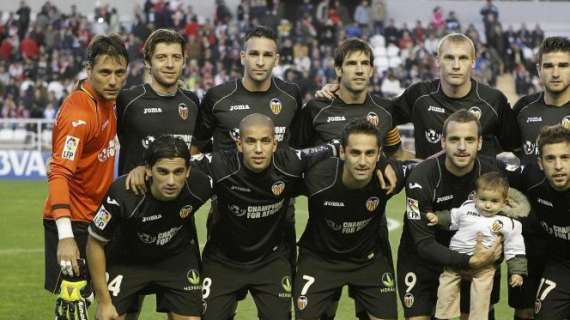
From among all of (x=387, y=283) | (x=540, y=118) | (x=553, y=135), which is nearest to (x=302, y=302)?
(x=387, y=283)

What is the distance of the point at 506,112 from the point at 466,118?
37.7 inches

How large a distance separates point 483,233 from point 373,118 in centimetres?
152

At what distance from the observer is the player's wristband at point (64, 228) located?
23.2 feet

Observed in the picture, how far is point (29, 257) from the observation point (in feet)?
A: 45.4

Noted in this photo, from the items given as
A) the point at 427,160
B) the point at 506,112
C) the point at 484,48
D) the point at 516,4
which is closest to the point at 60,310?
the point at 427,160

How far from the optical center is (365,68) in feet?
27.0

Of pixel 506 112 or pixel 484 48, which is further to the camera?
pixel 484 48

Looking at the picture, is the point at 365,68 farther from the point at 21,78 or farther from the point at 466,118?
the point at 21,78

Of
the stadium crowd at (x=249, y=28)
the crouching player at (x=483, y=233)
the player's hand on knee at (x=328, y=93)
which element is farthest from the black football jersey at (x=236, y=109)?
the stadium crowd at (x=249, y=28)

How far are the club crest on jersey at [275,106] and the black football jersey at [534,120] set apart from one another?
6.36 ft

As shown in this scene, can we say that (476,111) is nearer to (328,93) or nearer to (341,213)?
(328,93)

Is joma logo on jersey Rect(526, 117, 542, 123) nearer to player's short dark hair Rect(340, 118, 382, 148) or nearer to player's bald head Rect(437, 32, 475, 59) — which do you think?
player's bald head Rect(437, 32, 475, 59)

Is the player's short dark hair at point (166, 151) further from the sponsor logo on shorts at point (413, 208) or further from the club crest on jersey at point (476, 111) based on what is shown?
the club crest on jersey at point (476, 111)

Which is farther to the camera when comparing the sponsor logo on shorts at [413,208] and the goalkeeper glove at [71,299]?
the sponsor logo on shorts at [413,208]
